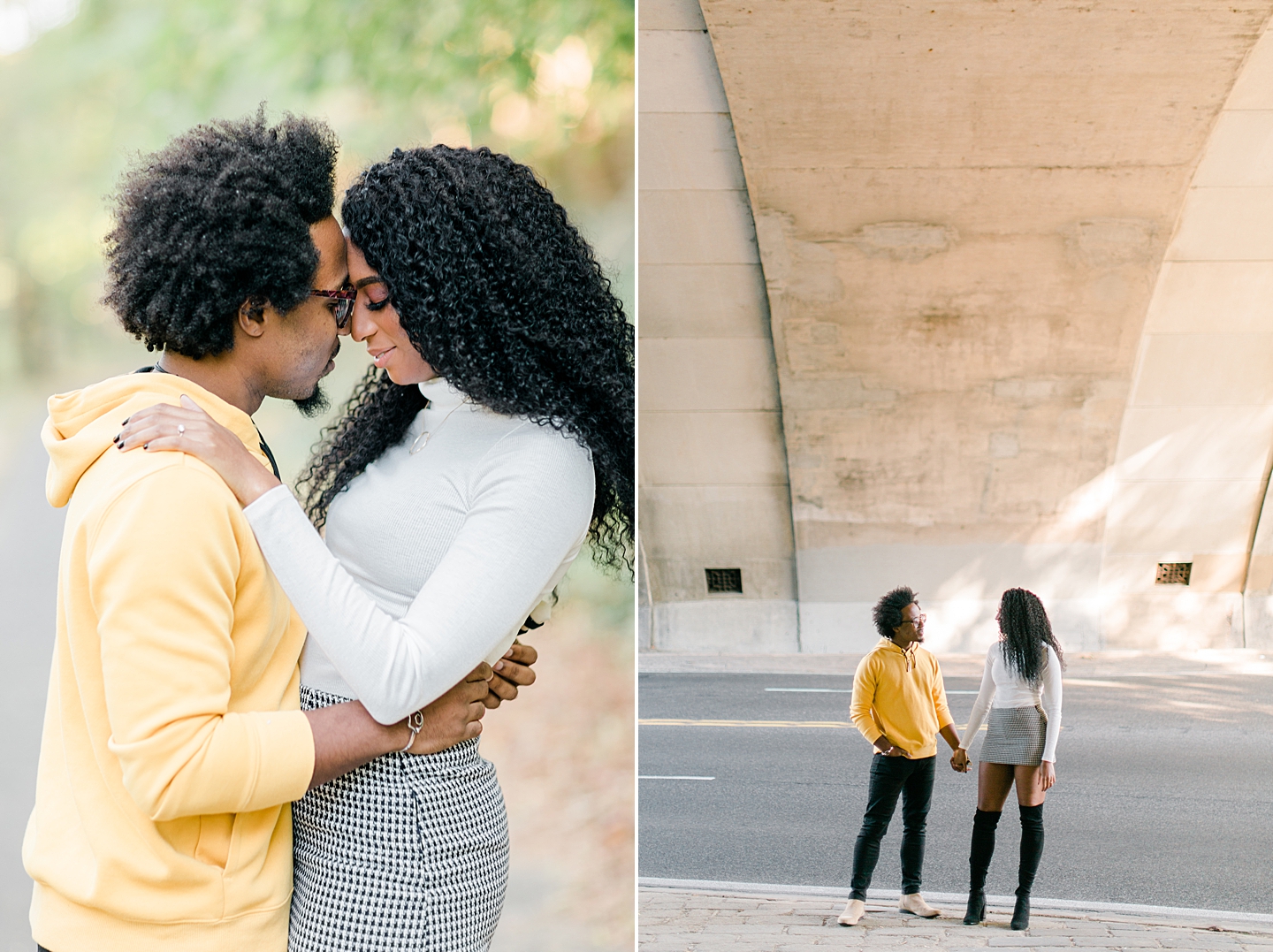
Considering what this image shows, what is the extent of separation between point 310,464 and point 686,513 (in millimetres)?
2284

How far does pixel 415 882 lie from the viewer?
1.19 meters

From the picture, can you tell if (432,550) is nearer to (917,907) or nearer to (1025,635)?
(1025,635)

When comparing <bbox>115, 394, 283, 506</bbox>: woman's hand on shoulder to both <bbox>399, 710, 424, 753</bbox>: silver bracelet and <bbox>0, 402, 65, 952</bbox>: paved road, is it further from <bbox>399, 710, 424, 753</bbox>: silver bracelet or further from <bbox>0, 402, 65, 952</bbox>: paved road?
<bbox>0, 402, 65, 952</bbox>: paved road

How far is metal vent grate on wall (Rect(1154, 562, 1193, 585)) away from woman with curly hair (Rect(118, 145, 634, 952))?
8.43ft

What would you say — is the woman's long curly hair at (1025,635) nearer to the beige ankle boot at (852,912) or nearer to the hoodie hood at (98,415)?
the beige ankle boot at (852,912)

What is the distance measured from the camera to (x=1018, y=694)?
123 inches

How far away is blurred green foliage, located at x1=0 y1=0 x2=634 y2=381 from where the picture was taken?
10.8 feet

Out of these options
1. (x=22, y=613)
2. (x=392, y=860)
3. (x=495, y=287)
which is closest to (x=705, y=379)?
(x=22, y=613)

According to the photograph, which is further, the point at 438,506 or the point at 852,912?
the point at 852,912

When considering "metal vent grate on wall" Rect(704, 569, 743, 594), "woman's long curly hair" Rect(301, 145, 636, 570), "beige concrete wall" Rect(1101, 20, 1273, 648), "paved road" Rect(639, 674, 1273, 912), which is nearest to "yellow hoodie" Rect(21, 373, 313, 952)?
"woman's long curly hair" Rect(301, 145, 636, 570)

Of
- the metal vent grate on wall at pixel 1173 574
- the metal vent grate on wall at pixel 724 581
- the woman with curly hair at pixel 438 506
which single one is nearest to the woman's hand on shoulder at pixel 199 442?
the woman with curly hair at pixel 438 506

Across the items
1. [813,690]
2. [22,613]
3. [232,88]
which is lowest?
[813,690]

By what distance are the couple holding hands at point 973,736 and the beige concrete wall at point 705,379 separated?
0.52 meters

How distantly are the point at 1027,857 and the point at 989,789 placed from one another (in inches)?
8.9
